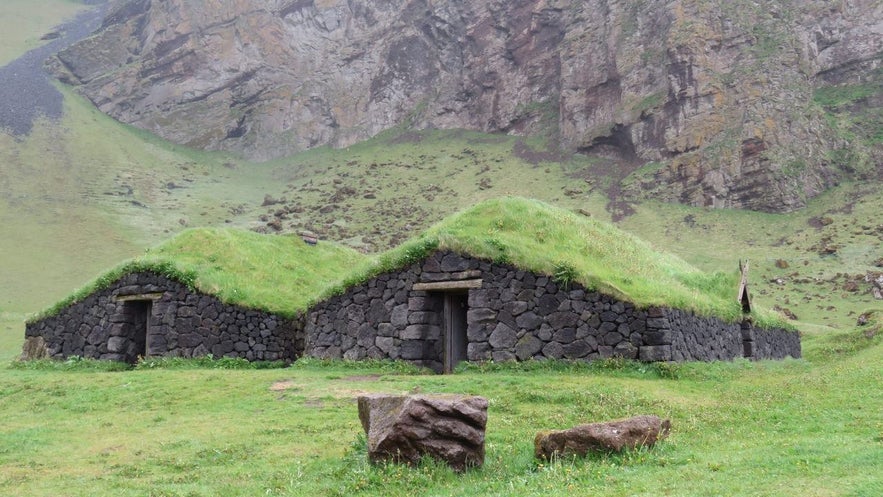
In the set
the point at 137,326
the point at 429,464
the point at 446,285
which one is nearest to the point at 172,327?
the point at 137,326

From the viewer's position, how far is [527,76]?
101m

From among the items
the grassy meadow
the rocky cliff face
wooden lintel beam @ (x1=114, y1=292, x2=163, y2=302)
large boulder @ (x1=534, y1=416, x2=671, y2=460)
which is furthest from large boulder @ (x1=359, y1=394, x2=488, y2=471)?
the rocky cliff face

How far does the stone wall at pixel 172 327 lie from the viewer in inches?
860

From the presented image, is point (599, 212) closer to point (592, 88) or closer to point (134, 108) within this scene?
point (592, 88)

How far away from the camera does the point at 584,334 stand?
16.8 metres

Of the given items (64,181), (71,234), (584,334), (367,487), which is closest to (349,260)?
(584,334)

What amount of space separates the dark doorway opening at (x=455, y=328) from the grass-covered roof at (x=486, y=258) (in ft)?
5.10

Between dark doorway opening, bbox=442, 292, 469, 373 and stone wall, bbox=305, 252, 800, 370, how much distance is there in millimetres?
179

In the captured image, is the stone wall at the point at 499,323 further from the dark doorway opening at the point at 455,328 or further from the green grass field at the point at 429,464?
the green grass field at the point at 429,464

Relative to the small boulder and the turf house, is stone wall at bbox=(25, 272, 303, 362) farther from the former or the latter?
the small boulder

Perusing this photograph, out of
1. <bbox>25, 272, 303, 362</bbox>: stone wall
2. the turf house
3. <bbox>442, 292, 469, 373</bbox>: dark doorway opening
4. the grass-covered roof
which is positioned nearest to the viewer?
the turf house

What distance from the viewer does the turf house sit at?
16.9 metres

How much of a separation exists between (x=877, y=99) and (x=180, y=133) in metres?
93.2

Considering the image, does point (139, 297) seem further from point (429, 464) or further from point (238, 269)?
point (429, 464)
